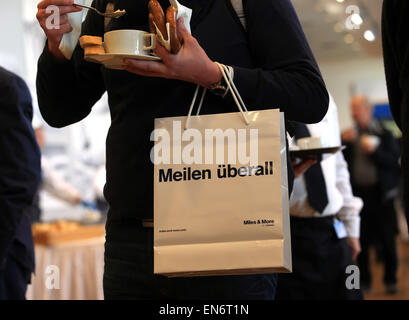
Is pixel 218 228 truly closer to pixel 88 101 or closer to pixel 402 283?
pixel 88 101

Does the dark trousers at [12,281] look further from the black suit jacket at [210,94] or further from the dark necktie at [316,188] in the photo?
the dark necktie at [316,188]

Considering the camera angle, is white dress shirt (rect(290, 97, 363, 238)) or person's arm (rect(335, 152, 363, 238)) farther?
person's arm (rect(335, 152, 363, 238))

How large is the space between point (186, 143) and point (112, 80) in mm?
258

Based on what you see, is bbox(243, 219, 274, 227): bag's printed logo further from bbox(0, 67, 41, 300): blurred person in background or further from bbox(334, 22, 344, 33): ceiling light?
bbox(334, 22, 344, 33): ceiling light

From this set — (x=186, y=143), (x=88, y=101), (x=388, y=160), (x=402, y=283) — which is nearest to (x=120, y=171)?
(x=186, y=143)

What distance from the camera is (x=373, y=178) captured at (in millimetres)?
5508

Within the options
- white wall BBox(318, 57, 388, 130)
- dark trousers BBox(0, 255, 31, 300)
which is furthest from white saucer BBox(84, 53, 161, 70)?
white wall BBox(318, 57, 388, 130)

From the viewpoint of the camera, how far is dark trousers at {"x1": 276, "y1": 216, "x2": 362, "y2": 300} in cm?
235

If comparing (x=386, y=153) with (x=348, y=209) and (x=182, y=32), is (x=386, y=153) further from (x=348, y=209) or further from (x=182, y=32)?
(x=182, y=32)

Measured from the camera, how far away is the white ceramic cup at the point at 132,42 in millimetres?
959

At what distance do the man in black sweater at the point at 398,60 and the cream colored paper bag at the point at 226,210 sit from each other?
21cm

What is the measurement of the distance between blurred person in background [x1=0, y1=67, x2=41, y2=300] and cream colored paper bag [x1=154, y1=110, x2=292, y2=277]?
920mm

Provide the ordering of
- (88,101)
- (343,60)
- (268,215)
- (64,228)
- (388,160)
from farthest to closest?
(343,60) < (388,160) < (64,228) < (88,101) < (268,215)

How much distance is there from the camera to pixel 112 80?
1.17m
